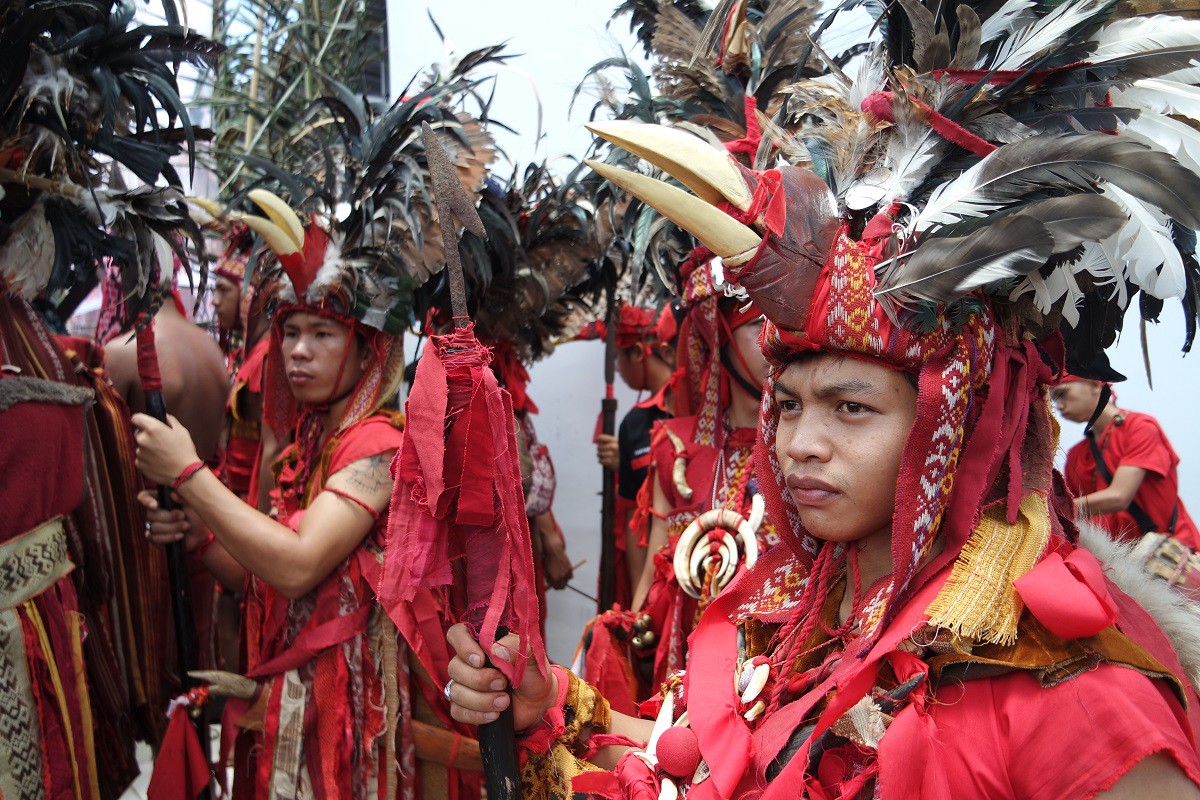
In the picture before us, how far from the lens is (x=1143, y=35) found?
4.60 feet

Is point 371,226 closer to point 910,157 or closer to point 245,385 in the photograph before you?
point 245,385

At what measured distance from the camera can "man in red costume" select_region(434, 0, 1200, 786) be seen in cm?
125

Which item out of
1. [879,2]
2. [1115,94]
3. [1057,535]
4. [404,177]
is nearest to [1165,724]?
[1057,535]

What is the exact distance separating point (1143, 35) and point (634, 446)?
10.7 ft

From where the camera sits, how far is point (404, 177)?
2891 millimetres

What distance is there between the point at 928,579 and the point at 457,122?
2.31 metres

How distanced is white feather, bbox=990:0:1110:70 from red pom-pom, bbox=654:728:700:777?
1.23 meters

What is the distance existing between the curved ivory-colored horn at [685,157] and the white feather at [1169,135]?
62 centimetres

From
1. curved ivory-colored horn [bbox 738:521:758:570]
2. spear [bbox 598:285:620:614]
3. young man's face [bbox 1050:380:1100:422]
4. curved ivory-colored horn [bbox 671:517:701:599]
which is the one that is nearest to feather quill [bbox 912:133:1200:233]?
curved ivory-colored horn [bbox 738:521:758:570]

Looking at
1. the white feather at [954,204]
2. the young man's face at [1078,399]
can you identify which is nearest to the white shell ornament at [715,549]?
the white feather at [954,204]

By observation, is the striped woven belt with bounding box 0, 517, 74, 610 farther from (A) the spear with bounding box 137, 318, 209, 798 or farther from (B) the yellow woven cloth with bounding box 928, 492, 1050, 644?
(B) the yellow woven cloth with bounding box 928, 492, 1050, 644

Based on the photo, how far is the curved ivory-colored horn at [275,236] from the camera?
277 centimetres

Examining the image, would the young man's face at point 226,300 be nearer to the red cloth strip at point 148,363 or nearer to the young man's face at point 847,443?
the red cloth strip at point 148,363

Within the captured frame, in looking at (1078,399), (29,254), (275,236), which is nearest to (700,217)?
(275,236)
